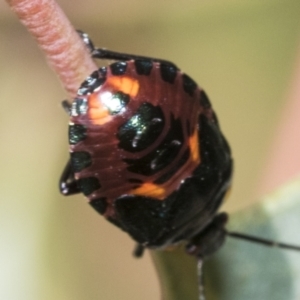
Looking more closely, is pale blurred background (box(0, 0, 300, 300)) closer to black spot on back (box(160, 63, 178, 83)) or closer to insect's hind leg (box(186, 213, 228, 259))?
insect's hind leg (box(186, 213, 228, 259))

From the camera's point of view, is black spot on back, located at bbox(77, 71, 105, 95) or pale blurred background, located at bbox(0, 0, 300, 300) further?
pale blurred background, located at bbox(0, 0, 300, 300)

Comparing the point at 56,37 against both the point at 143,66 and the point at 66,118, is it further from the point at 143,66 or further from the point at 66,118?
the point at 66,118

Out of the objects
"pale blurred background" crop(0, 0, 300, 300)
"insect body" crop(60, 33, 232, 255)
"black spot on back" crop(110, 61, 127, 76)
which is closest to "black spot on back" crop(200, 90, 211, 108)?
"insect body" crop(60, 33, 232, 255)

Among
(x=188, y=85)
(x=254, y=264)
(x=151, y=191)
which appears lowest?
(x=254, y=264)

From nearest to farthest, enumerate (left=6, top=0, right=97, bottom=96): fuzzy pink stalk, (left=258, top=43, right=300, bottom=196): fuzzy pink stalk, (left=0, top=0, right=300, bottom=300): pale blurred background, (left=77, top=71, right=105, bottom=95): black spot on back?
(left=6, top=0, right=97, bottom=96): fuzzy pink stalk
(left=77, top=71, right=105, bottom=95): black spot on back
(left=0, top=0, right=300, bottom=300): pale blurred background
(left=258, top=43, right=300, bottom=196): fuzzy pink stalk

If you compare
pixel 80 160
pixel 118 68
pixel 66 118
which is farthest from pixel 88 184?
pixel 66 118

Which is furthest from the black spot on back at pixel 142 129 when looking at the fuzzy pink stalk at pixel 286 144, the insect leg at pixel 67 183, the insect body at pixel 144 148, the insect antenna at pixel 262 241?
the fuzzy pink stalk at pixel 286 144

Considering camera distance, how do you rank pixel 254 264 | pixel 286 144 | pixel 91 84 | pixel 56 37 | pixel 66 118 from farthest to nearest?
pixel 286 144, pixel 66 118, pixel 254 264, pixel 91 84, pixel 56 37
